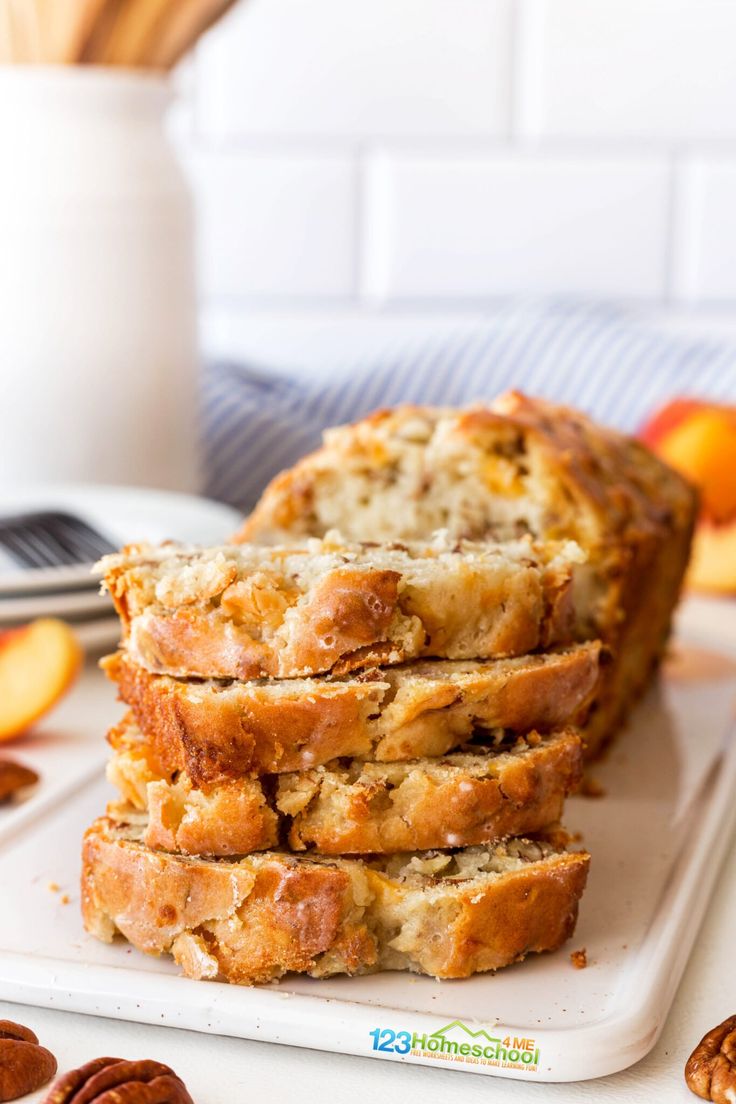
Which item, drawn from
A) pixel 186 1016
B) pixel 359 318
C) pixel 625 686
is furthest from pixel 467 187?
pixel 186 1016

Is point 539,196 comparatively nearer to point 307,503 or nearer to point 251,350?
point 251,350

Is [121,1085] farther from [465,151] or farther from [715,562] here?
[465,151]

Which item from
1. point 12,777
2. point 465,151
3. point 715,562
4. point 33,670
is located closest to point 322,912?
point 12,777

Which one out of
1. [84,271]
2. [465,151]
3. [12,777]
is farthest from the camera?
[465,151]

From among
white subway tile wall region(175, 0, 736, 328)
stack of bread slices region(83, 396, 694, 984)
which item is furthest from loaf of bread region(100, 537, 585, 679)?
white subway tile wall region(175, 0, 736, 328)

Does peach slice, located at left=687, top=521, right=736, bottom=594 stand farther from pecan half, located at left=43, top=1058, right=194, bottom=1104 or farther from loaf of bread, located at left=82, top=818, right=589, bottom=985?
pecan half, located at left=43, top=1058, right=194, bottom=1104

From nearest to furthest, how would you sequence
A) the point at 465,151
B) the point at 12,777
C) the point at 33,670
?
1. the point at 12,777
2. the point at 33,670
3. the point at 465,151

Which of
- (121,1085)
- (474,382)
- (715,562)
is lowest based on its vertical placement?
(715,562)
